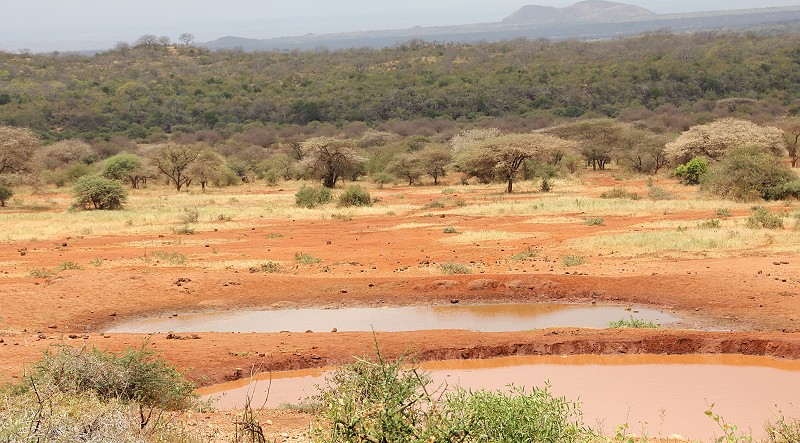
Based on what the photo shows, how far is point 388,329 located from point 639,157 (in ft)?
112

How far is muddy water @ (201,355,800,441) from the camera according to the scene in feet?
28.1

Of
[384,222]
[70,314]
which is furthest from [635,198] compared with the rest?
[70,314]

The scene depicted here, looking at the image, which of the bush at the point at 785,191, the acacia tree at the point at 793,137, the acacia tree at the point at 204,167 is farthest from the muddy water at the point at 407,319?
the acacia tree at the point at 793,137

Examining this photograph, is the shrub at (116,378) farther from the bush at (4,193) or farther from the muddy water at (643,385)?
the bush at (4,193)

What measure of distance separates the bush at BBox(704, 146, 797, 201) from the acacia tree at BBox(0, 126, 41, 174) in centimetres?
2881

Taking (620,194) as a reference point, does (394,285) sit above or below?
above

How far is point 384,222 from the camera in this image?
26516 mm

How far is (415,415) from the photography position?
17.7 ft

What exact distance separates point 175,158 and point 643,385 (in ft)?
113

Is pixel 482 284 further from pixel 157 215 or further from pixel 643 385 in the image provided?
pixel 157 215

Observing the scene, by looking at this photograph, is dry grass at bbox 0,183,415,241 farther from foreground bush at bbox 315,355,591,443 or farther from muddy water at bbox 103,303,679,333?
foreground bush at bbox 315,355,591,443

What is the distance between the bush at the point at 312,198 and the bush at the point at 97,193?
7.07m

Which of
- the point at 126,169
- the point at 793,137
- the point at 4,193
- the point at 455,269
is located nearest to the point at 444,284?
the point at 455,269

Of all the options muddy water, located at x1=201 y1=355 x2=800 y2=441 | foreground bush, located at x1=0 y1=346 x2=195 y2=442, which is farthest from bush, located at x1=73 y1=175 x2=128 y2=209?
muddy water, located at x1=201 y1=355 x2=800 y2=441
